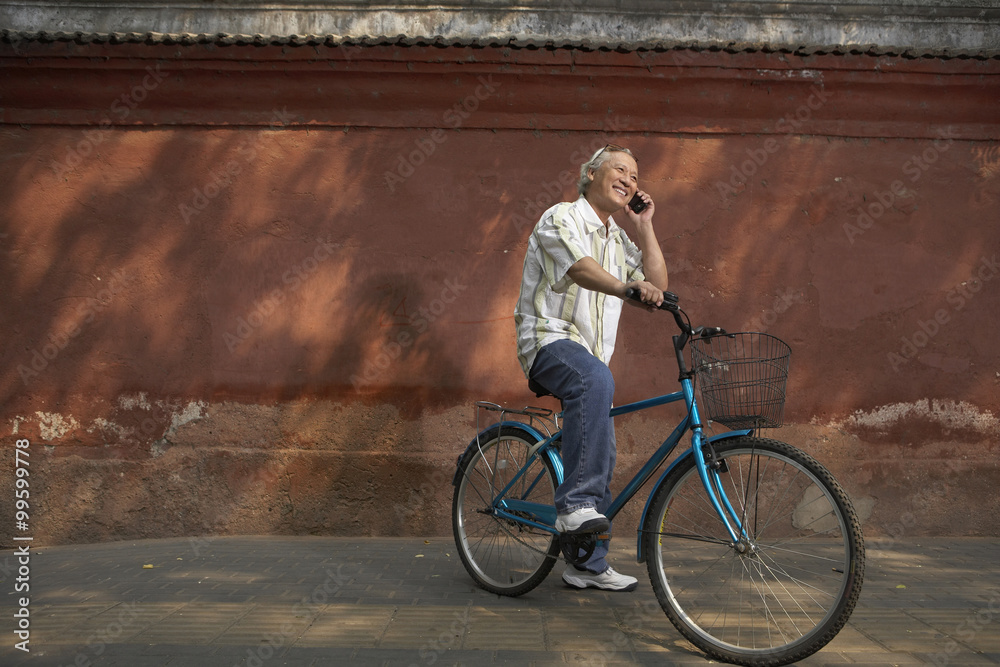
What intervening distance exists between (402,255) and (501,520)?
7.86ft

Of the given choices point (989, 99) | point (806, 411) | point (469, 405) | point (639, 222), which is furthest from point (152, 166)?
point (989, 99)

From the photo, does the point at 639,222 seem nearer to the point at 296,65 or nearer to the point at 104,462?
the point at 296,65

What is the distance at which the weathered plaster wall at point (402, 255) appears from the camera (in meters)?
5.59

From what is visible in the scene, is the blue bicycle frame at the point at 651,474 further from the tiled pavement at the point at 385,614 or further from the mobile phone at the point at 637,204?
the mobile phone at the point at 637,204

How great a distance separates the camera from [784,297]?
571cm

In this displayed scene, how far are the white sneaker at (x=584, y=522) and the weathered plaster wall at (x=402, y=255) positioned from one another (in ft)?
7.19

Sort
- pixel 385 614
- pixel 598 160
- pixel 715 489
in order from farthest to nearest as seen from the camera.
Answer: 1. pixel 598 160
2. pixel 385 614
3. pixel 715 489

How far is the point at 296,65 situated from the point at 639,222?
3174 millimetres

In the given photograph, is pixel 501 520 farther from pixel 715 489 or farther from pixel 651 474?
pixel 715 489

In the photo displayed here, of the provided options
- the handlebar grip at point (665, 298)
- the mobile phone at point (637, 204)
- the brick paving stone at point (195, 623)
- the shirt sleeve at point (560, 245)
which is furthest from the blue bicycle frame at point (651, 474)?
the brick paving stone at point (195, 623)

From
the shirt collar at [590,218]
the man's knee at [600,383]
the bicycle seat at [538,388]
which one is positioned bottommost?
the bicycle seat at [538,388]

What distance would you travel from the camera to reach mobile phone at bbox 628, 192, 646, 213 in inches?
150

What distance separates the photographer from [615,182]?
385 cm

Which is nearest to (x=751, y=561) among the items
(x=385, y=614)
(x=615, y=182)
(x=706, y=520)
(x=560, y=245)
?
(x=706, y=520)
